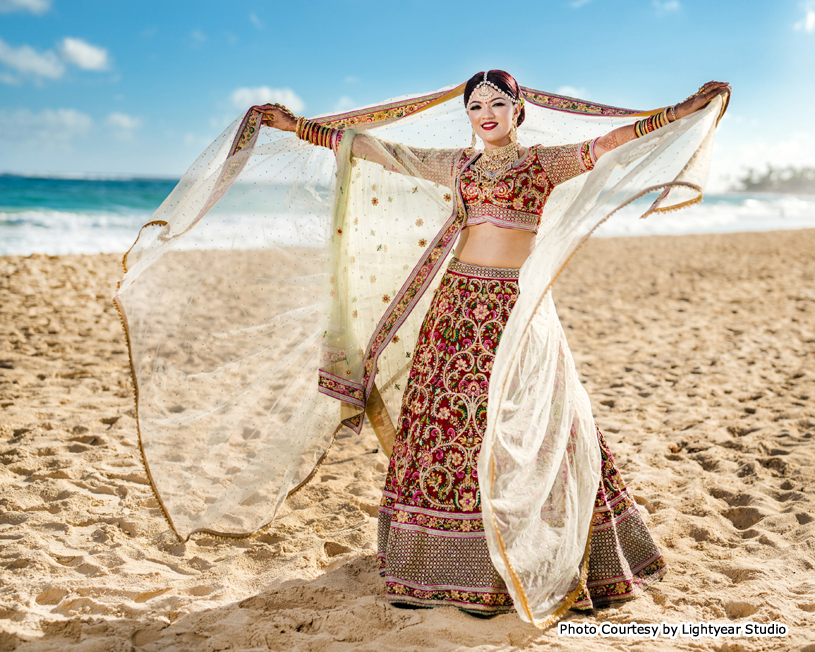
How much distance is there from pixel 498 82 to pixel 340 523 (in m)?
2.15

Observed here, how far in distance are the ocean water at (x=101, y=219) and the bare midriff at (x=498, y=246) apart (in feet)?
16.1

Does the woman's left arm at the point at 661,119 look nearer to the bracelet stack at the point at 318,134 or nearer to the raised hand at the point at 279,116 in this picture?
the bracelet stack at the point at 318,134

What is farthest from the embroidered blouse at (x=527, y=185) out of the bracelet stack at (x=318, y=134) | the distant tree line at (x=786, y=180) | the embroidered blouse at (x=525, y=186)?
the distant tree line at (x=786, y=180)

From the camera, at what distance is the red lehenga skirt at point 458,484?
220 centimetres

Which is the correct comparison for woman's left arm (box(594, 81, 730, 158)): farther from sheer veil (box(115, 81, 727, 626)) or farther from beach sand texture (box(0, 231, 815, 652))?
beach sand texture (box(0, 231, 815, 652))

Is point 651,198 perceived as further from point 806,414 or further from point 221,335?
point 806,414

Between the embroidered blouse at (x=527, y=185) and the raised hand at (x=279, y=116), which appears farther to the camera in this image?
the raised hand at (x=279, y=116)

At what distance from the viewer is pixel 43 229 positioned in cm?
1534

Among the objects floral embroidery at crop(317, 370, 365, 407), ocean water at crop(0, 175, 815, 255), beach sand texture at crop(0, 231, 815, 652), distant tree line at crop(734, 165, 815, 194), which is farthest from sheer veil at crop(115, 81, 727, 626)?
distant tree line at crop(734, 165, 815, 194)

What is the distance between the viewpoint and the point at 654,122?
217 cm

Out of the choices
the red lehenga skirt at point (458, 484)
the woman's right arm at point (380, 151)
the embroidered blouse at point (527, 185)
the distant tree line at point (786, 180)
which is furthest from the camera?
the distant tree line at point (786, 180)

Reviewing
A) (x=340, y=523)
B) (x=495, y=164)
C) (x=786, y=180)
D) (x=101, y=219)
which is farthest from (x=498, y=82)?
(x=786, y=180)

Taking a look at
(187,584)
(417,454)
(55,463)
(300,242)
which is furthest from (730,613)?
(55,463)

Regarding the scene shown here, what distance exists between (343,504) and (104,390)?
2.62 metres
